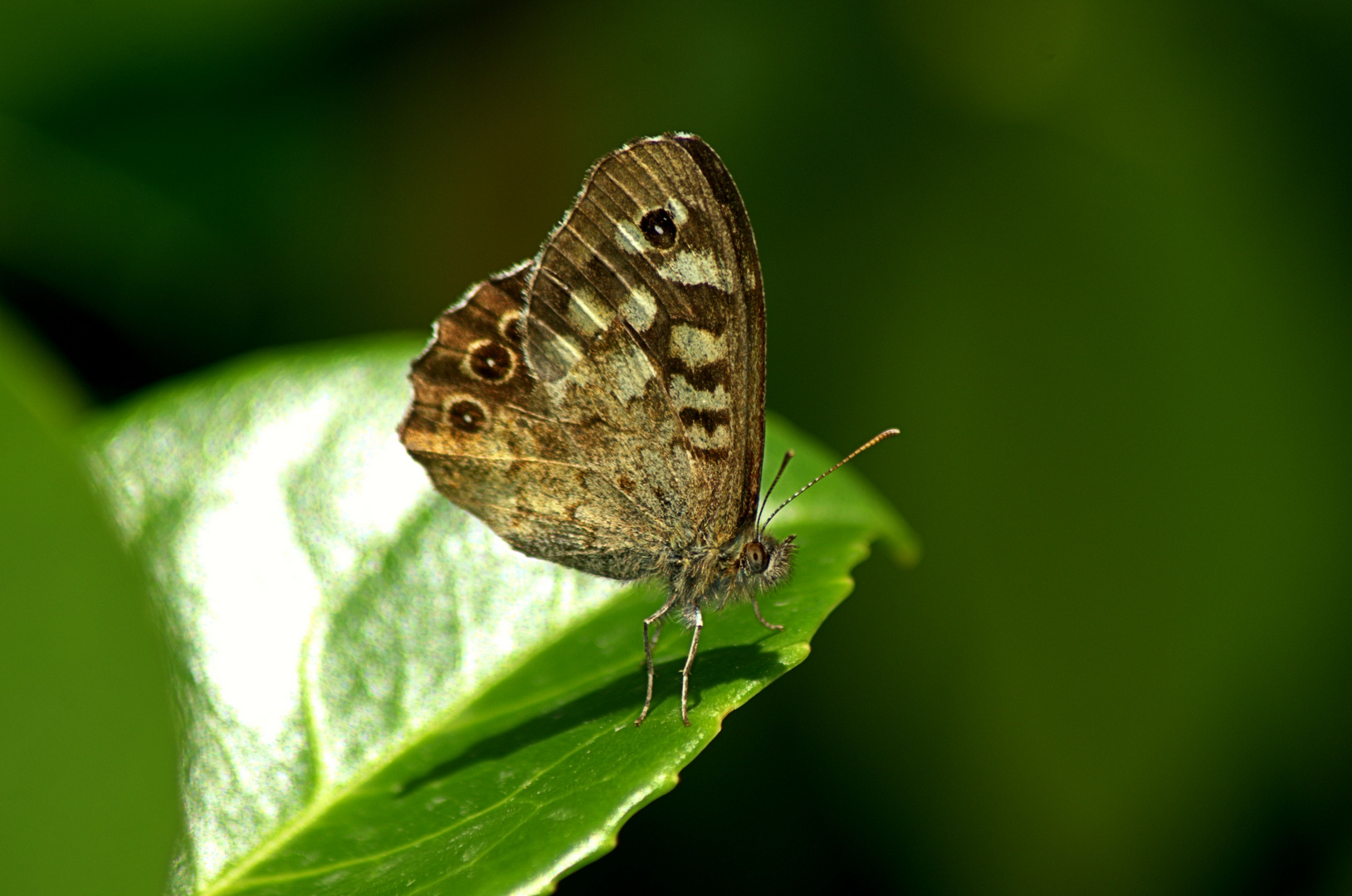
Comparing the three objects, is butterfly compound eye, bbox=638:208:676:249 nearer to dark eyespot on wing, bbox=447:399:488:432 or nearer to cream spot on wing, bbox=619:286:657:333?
cream spot on wing, bbox=619:286:657:333

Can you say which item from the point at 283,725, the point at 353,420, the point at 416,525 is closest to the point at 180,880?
the point at 283,725

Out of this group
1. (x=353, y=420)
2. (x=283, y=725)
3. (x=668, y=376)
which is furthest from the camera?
(x=353, y=420)

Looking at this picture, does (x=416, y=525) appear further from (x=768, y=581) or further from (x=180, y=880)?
(x=180, y=880)

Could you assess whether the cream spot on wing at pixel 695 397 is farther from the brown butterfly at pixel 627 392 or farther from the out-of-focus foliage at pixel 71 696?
the out-of-focus foliage at pixel 71 696

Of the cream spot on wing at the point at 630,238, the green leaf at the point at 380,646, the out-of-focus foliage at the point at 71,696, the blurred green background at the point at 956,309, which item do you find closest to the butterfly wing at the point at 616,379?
the cream spot on wing at the point at 630,238

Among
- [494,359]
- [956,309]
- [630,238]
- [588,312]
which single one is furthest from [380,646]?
[956,309]
